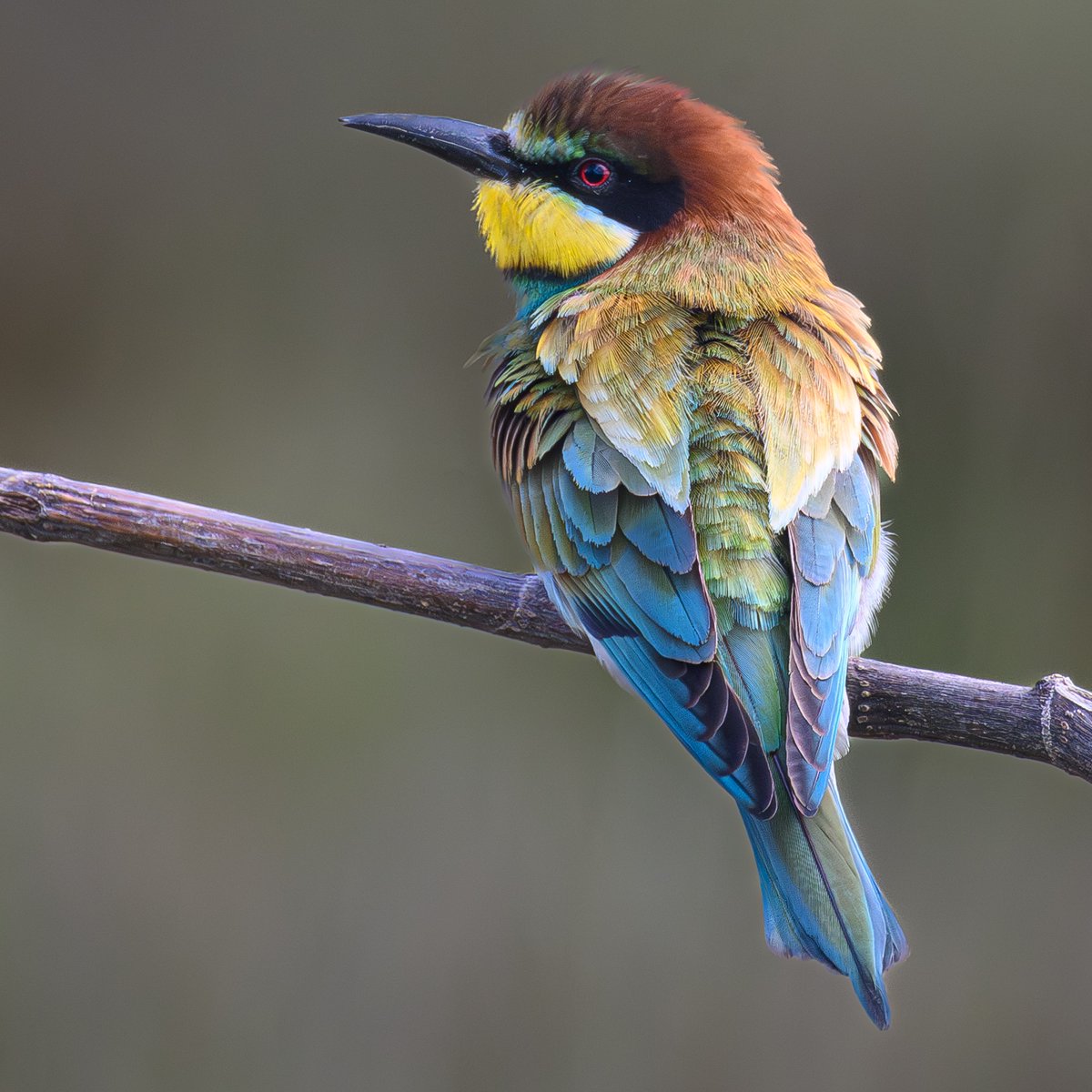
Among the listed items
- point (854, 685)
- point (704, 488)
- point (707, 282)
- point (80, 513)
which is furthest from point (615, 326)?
point (80, 513)

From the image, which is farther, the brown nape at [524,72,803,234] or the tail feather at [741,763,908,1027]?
the brown nape at [524,72,803,234]

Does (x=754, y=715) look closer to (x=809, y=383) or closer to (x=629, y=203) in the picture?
(x=809, y=383)

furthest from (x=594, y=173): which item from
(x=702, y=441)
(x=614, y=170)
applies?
(x=702, y=441)

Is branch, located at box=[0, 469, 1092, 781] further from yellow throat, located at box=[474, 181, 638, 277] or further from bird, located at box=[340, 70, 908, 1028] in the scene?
yellow throat, located at box=[474, 181, 638, 277]

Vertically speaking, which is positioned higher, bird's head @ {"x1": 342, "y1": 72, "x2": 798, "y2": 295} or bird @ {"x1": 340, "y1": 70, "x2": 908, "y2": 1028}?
bird's head @ {"x1": 342, "y1": 72, "x2": 798, "y2": 295}

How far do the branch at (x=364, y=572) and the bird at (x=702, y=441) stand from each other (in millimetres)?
76

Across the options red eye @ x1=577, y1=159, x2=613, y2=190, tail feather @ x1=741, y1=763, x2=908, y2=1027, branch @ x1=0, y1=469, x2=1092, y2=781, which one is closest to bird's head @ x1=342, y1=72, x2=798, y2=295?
red eye @ x1=577, y1=159, x2=613, y2=190

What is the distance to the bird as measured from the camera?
119 centimetres

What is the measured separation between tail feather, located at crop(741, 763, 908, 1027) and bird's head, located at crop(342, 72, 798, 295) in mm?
787

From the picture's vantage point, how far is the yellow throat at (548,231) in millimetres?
1613

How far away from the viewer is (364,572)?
132cm

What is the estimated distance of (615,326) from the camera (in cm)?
143

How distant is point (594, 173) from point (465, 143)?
194mm

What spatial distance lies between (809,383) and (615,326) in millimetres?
239
